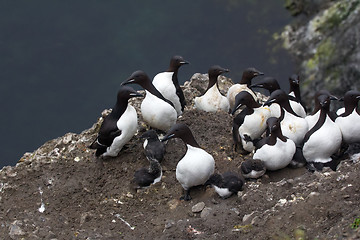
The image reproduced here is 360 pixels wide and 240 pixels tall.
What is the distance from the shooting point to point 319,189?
9.97 meters

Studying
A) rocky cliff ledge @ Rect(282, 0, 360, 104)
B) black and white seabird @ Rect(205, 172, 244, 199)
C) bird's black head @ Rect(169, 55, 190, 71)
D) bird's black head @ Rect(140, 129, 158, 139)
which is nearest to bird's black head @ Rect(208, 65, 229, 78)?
bird's black head @ Rect(169, 55, 190, 71)

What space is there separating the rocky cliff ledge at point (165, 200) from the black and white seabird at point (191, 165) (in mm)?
345

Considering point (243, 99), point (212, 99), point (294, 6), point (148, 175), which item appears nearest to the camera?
point (148, 175)

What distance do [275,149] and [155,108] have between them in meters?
2.56

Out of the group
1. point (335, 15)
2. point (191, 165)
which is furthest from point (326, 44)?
point (191, 165)

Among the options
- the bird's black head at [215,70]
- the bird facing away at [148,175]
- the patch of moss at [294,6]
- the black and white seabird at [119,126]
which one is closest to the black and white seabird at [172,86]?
the bird's black head at [215,70]

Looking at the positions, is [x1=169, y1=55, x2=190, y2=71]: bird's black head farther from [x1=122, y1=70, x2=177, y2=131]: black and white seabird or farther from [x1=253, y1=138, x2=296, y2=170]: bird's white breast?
[x1=253, y1=138, x2=296, y2=170]: bird's white breast

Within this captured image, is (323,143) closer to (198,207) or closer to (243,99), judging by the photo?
(243,99)

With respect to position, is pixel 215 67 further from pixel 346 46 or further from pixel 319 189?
pixel 346 46

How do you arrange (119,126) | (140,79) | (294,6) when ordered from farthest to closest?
(294,6) < (140,79) < (119,126)

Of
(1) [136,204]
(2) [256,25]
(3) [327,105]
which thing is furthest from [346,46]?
(1) [136,204]

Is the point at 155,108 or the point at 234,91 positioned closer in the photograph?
the point at 155,108

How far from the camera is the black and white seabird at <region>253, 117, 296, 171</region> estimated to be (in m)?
11.3

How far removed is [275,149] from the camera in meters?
11.3
